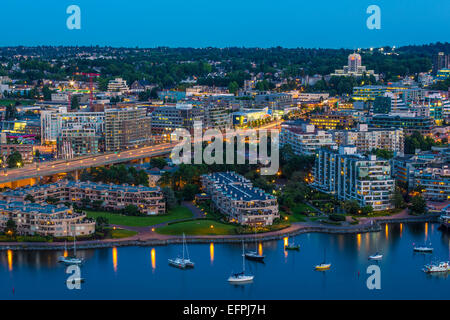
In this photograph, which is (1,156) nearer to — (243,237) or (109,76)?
(243,237)

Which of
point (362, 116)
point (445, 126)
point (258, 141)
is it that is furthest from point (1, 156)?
point (445, 126)

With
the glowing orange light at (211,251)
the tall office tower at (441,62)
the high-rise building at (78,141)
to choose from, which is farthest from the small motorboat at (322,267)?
the tall office tower at (441,62)

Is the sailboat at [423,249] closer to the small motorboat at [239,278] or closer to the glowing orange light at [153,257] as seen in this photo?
the small motorboat at [239,278]

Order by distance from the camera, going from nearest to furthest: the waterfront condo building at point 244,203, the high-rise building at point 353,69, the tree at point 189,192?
the waterfront condo building at point 244,203 < the tree at point 189,192 < the high-rise building at point 353,69

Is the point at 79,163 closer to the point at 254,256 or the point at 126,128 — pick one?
the point at 126,128

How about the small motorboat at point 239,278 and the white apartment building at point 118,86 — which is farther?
the white apartment building at point 118,86
